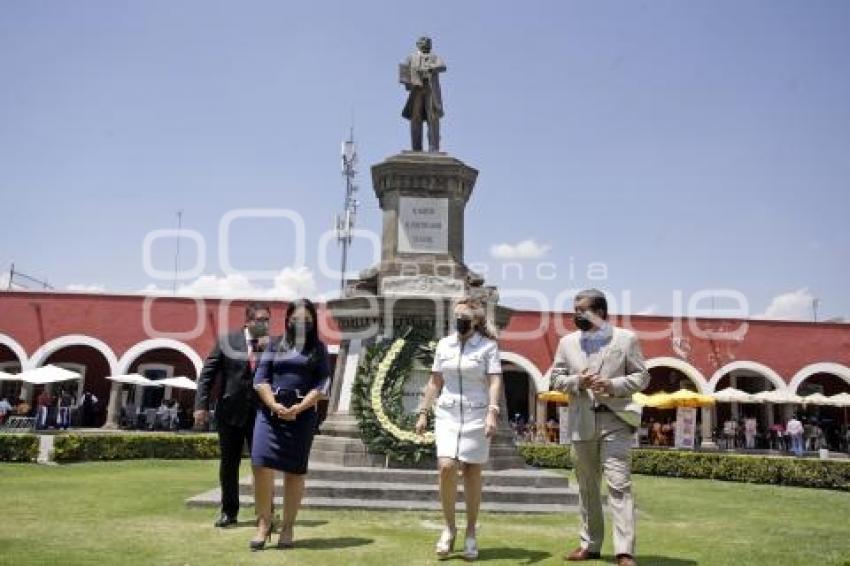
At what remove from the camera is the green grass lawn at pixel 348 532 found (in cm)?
512

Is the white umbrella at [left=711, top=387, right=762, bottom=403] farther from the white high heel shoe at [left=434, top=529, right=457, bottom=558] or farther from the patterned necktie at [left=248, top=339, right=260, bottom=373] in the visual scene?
the white high heel shoe at [left=434, top=529, right=457, bottom=558]

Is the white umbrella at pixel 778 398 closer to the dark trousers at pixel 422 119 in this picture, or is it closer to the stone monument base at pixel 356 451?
the dark trousers at pixel 422 119

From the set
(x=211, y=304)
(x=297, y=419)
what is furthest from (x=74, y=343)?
(x=297, y=419)

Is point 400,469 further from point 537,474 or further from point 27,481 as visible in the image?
point 27,481

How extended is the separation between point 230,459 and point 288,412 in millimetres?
1513

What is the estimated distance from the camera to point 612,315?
26172 millimetres

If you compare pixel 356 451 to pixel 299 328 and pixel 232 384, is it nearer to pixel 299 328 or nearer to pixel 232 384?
pixel 232 384

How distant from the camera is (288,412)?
5.34 meters

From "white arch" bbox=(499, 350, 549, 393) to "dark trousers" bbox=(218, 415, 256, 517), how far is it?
2035 centimetres

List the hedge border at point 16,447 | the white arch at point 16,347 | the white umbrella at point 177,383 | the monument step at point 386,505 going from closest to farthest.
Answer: the monument step at point 386,505
the hedge border at point 16,447
the white umbrella at point 177,383
the white arch at point 16,347

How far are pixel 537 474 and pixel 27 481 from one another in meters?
6.88

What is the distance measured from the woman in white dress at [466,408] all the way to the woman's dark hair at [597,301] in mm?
761

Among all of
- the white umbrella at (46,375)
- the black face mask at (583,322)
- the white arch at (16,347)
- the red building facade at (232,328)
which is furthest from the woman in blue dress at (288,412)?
the white arch at (16,347)

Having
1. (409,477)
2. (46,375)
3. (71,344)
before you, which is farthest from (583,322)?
(71,344)
